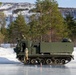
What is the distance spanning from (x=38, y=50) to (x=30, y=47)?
0.82 metres

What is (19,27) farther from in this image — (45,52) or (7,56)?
(45,52)

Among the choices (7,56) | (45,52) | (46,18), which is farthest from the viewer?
(46,18)

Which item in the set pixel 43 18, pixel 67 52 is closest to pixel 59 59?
pixel 67 52

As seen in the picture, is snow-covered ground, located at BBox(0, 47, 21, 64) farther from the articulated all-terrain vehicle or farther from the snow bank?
the articulated all-terrain vehicle

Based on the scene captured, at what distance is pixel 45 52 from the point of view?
3200 cm

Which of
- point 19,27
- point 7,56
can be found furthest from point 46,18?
point 19,27

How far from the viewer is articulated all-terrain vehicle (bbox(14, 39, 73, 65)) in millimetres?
31562

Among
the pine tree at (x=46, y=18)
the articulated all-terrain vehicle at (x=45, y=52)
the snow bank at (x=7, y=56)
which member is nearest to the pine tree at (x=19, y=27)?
the pine tree at (x=46, y=18)

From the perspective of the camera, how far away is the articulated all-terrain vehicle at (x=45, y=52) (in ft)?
104

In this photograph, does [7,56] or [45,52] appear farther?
[7,56]

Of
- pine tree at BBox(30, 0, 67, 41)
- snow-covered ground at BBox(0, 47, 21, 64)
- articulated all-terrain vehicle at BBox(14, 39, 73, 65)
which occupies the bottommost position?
snow-covered ground at BBox(0, 47, 21, 64)

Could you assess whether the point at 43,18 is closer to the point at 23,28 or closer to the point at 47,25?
the point at 47,25

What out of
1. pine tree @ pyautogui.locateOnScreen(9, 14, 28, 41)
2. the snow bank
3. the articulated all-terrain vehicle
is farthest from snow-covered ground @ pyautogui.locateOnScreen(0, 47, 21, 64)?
pine tree @ pyautogui.locateOnScreen(9, 14, 28, 41)

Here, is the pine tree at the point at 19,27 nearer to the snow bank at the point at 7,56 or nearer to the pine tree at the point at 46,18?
the pine tree at the point at 46,18
